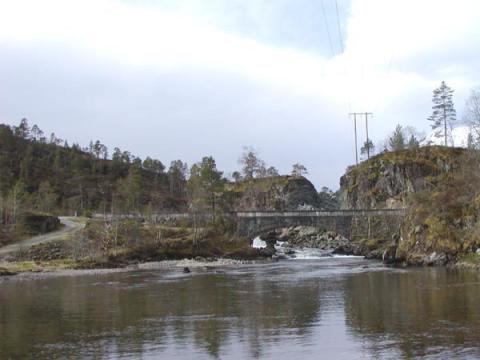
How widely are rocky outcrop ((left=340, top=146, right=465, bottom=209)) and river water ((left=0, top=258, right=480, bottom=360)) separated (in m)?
94.6

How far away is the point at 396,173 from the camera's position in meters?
160

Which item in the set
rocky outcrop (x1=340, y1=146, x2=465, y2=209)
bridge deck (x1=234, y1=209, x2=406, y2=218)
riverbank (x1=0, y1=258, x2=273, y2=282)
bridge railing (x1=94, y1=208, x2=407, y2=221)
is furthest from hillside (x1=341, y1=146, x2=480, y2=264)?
rocky outcrop (x1=340, y1=146, x2=465, y2=209)

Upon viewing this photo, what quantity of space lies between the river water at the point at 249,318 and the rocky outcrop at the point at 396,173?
310ft

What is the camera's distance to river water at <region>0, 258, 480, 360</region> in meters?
27.4

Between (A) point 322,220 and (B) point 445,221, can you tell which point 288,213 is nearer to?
(A) point 322,220

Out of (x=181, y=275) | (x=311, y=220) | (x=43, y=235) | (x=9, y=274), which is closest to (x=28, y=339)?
(x=181, y=275)

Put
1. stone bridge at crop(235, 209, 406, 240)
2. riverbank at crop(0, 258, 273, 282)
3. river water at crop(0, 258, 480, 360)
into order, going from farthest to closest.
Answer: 1. stone bridge at crop(235, 209, 406, 240)
2. riverbank at crop(0, 258, 273, 282)
3. river water at crop(0, 258, 480, 360)

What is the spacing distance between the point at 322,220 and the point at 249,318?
8527 centimetres

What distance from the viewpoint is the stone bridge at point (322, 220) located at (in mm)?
119938

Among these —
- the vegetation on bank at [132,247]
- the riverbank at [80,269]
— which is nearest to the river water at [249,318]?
the riverbank at [80,269]

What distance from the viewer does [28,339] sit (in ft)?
103

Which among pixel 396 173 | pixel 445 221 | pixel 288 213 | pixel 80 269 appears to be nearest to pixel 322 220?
pixel 288 213

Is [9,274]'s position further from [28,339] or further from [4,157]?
[4,157]

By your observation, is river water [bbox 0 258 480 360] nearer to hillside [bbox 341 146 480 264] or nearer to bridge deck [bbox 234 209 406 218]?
hillside [bbox 341 146 480 264]
